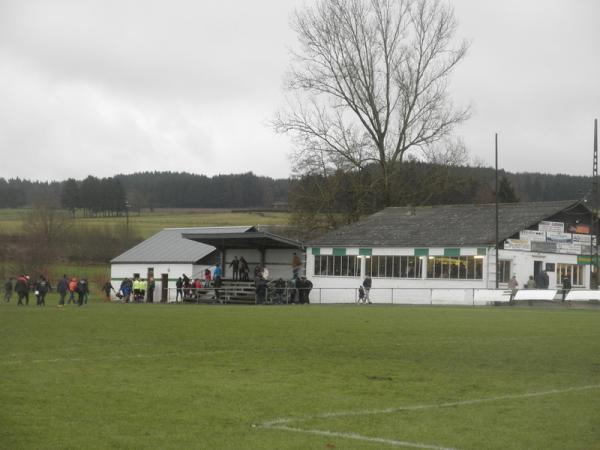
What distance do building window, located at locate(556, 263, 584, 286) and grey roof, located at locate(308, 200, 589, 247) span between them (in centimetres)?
310

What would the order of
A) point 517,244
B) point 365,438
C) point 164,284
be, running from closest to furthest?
point 365,438, point 517,244, point 164,284

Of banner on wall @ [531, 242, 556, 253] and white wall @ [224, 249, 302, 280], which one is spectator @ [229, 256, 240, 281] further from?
banner on wall @ [531, 242, 556, 253]

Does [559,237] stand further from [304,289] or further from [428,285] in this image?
[304,289]

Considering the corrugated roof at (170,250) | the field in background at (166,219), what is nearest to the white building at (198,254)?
the corrugated roof at (170,250)

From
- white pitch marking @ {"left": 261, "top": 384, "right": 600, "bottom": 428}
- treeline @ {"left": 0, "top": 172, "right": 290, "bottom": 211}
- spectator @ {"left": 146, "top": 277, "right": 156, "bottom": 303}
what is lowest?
white pitch marking @ {"left": 261, "top": 384, "right": 600, "bottom": 428}

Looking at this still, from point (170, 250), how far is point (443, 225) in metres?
22.8

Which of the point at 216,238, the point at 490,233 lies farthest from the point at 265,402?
the point at 216,238

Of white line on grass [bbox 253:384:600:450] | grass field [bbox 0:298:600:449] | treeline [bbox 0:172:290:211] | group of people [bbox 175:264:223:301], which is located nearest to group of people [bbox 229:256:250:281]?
group of people [bbox 175:264:223:301]

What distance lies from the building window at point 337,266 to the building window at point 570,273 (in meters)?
11.3

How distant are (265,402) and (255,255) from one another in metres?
47.8

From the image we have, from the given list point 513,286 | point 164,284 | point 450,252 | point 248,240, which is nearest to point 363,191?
point 248,240

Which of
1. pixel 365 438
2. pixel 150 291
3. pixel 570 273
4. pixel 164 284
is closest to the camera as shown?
pixel 365 438

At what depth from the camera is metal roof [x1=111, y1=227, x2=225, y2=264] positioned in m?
64.9

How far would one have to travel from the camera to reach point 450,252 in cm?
4972
